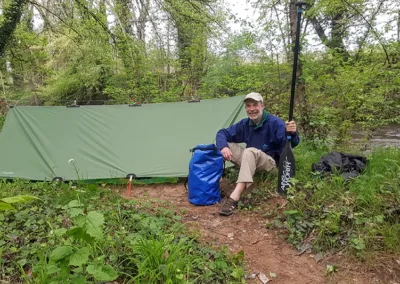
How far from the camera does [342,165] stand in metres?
2.40

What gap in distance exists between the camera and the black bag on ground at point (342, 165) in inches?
93.0

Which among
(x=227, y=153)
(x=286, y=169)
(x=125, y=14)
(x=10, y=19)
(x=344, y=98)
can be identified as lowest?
(x=286, y=169)

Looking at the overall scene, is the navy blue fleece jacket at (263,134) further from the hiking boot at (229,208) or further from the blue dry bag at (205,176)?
the hiking boot at (229,208)

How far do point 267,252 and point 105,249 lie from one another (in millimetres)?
1023

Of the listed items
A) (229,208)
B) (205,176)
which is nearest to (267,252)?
(229,208)

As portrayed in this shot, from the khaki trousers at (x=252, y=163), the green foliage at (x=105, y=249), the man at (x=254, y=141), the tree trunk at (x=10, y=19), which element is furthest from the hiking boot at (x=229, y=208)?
the tree trunk at (x=10, y=19)

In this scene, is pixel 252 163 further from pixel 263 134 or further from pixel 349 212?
pixel 349 212

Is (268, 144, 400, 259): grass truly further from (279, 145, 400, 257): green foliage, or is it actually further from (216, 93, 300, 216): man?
(216, 93, 300, 216): man

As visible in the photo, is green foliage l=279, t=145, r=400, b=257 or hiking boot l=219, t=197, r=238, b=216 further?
hiking boot l=219, t=197, r=238, b=216

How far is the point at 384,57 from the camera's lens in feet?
10.6

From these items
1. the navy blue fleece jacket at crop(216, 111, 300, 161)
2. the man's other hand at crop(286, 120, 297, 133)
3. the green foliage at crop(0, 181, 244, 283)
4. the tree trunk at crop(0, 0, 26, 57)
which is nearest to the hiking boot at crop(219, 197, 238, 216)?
the green foliage at crop(0, 181, 244, 283)

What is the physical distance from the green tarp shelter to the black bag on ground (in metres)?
1.30

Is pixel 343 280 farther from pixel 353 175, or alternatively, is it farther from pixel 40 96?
pixel 40 96

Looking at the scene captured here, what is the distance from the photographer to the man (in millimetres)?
2387
